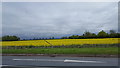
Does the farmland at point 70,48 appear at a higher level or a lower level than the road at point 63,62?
higher

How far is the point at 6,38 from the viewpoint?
17719mm

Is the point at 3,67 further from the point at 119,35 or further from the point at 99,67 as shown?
the point at 119,35

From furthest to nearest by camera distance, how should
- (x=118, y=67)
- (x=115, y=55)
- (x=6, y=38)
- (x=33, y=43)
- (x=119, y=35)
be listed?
1. (x=6, y=38)
2. (x=119, y=35)
3. (x=33, y=43)
4. (x=115, y=55)
5. (x=118, y=67)

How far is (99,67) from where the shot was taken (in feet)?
15.5

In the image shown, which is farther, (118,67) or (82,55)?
(82,55)

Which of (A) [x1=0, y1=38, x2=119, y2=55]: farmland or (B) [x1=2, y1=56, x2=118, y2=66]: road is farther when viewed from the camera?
(A) [x1=0, y1=38, x2=119, y2=55]: farmland

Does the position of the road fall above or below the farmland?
below

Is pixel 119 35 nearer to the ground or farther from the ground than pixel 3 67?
farther from the ground

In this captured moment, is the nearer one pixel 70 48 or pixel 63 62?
pixel 63 62

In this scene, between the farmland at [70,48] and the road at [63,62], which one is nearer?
the road at [63,62]

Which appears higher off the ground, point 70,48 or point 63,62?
point 70,48

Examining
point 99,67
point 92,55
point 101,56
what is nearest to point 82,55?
point 92,55

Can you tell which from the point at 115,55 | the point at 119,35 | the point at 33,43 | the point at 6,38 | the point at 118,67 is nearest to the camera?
the point at 118,67

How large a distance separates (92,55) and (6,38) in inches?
631
